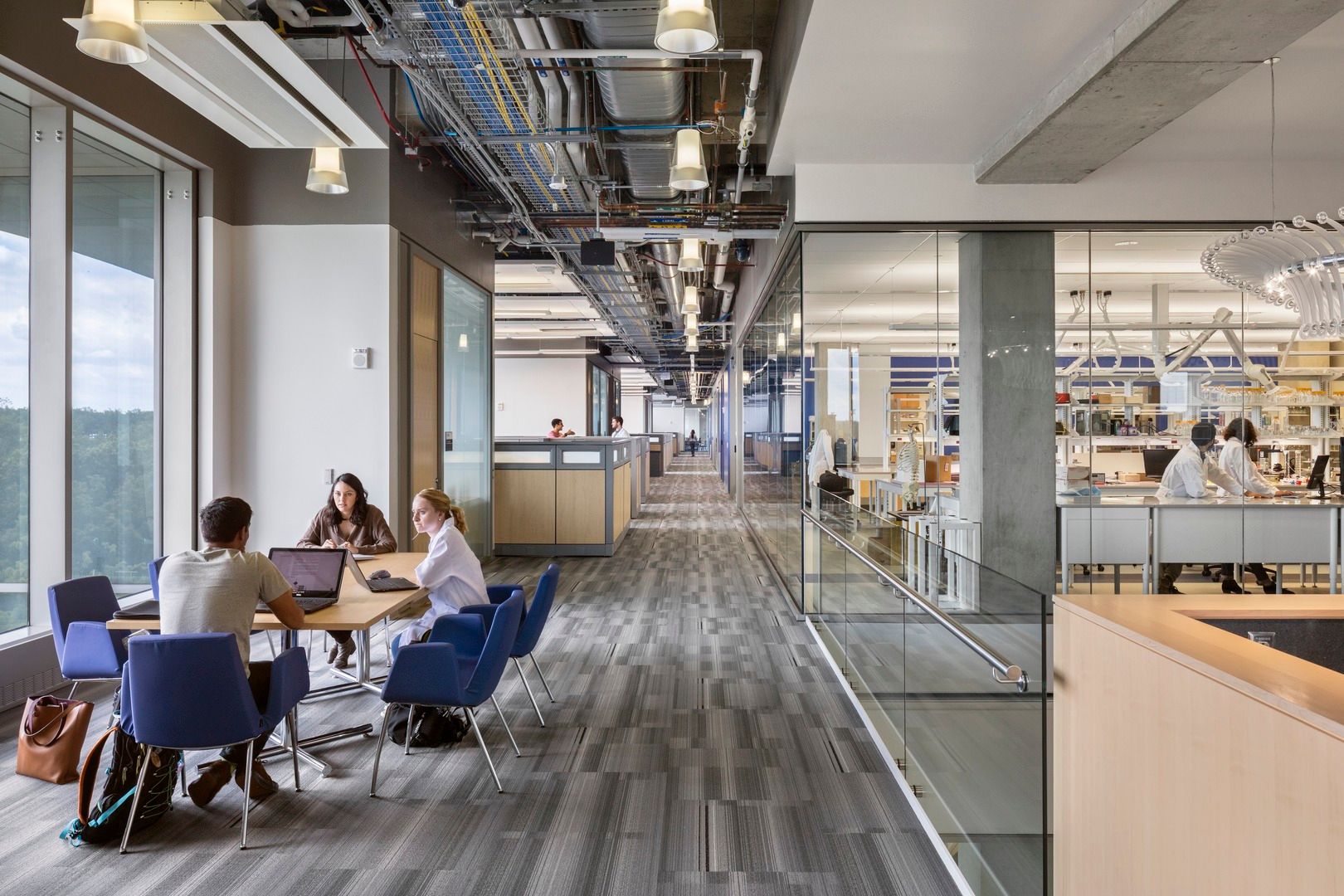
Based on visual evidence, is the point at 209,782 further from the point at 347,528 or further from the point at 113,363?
the point at 113,363

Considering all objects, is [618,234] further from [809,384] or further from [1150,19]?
[1150,19]

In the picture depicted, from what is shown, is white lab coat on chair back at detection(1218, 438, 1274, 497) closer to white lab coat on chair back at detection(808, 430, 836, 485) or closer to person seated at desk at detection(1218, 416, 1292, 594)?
person seated at desk at detection(1218, 416, 1292, 594)

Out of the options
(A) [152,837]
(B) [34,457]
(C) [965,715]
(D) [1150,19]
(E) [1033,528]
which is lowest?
(A) [152,837]

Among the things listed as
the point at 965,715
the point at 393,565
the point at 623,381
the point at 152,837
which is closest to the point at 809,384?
the point at 393,565

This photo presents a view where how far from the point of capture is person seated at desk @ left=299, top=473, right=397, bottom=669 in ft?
16.5

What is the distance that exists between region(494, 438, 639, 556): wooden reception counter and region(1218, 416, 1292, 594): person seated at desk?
6149 mm

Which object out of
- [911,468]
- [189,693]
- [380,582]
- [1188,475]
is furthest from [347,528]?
[1188,475]

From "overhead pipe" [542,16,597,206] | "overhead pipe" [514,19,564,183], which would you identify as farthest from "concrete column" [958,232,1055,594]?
"overhead pipe" [514,19,564,183]

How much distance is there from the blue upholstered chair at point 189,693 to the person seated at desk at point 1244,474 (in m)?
5.72

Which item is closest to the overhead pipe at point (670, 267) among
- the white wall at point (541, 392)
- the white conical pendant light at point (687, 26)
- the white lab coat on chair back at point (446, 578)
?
the white lab coat on chair back at point (446, 578)

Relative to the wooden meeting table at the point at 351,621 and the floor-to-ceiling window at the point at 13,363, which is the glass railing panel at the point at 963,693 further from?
the floor-to-ceiling window at the point at 13,363

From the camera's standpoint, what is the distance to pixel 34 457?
457cm

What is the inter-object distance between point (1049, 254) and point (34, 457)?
21.1 ft

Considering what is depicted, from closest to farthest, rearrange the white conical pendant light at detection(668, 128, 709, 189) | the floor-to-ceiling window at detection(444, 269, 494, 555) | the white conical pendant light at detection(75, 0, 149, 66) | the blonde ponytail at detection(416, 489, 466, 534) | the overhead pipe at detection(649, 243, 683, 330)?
the white conical pendant light at detection(75, 0, 149, 66)
the blonde ponytail at detection(416, 489, 466, 534)
the white conical pendant light at detection(668, 128, 709, 189)
the floor-to-ceiling window at detection(444, 269, 494, 555)
the overhead pipe at detection(649, 243, 683, 330)
